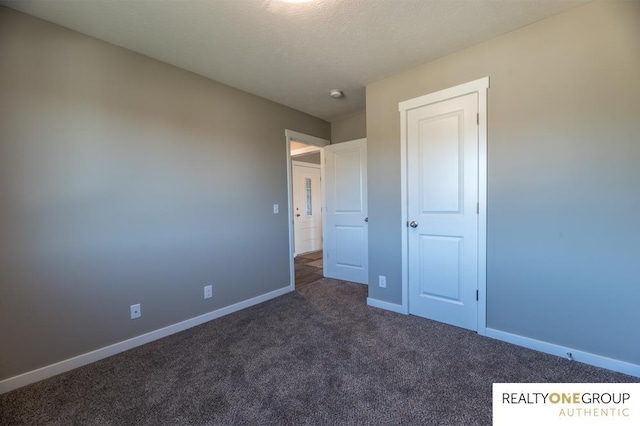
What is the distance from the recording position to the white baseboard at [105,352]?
1.78 metres

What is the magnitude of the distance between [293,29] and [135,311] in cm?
266

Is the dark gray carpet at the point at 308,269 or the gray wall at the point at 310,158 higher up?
the gray wall at the point at 310,158

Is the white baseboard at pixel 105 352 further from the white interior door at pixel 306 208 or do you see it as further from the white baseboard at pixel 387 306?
the white interior door at pixel 306 208

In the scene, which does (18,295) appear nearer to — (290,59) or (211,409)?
(211,409)

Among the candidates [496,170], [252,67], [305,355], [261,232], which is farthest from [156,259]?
[496,170]

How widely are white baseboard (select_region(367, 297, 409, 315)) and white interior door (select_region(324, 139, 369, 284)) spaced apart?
79 centimetres

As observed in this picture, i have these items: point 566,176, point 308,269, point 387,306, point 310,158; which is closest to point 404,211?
point 387,306

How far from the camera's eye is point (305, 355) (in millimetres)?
2086

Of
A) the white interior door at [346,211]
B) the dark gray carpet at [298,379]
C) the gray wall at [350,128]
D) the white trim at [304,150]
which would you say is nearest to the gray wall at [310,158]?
the white trim at [304,150]

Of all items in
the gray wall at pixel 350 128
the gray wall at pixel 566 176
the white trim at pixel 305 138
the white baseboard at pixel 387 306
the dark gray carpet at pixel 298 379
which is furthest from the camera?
the gray wall at pixel 350 128

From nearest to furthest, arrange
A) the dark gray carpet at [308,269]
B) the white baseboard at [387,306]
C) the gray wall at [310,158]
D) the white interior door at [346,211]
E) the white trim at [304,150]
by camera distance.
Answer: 1. the white baseboard at [387,306]
2. the white interior door at [346,211]
3. the dark gray carpet at [308,269]
4. the white trim at [304,150]
5. the gray wall at [310,158]

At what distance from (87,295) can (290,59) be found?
2586mm

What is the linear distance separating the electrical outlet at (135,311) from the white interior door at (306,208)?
389cm

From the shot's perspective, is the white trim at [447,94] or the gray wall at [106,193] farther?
the white trim at [447,94]
